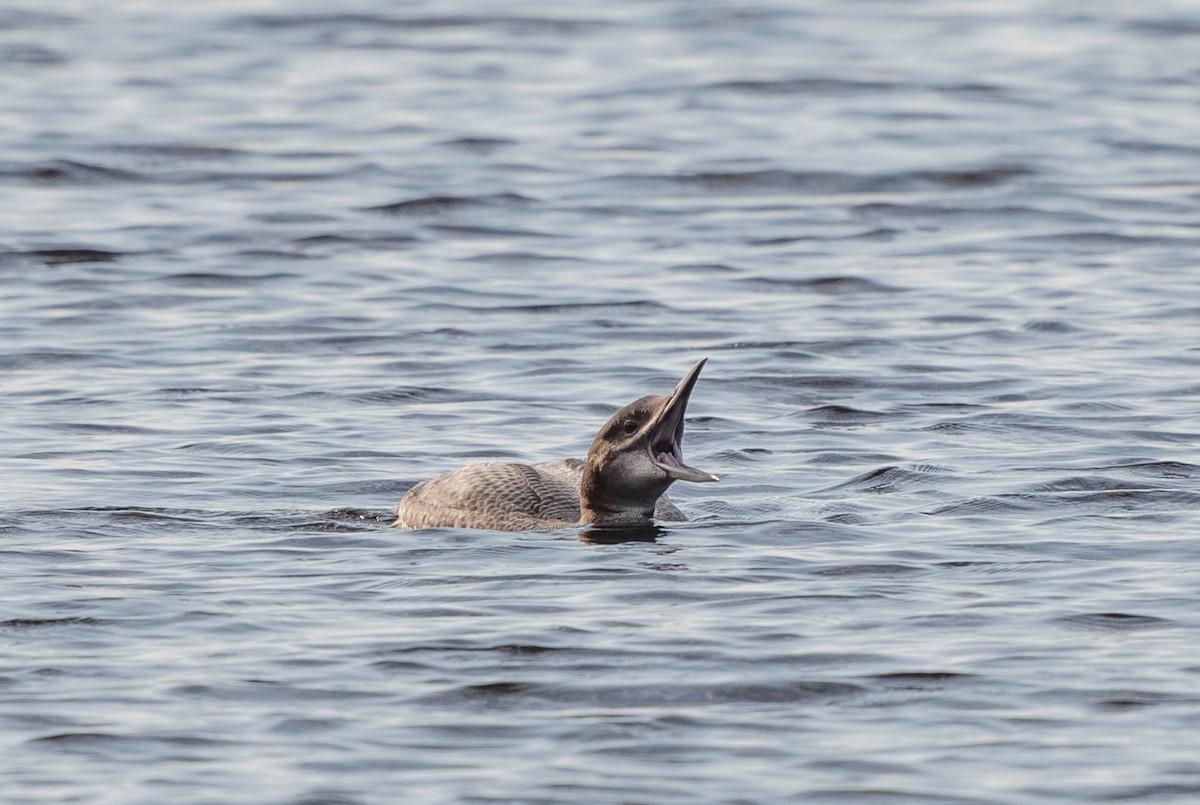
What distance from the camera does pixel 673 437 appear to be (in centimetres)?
1150

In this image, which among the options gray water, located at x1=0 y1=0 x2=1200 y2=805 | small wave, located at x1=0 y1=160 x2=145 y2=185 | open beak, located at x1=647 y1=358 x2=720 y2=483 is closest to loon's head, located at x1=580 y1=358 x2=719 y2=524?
open beak, located at x1=647 y1=358 x2=720 y2=483

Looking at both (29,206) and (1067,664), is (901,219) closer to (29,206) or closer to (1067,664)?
(29,206)

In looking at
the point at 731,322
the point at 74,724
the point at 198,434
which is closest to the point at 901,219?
the point at 731,322

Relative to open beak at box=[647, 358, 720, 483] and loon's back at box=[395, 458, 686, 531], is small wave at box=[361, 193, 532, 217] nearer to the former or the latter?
loon's back at box=[395, 458, 686, 531]

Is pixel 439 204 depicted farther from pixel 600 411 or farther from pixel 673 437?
pixel 673 437

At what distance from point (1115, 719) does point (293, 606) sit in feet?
11.2

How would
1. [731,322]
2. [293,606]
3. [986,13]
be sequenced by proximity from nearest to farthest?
[293,606] → [731,322] → [986,13]

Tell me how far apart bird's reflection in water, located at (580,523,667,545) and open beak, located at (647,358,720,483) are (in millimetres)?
350

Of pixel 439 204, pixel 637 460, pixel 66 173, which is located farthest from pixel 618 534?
pixel 66 173

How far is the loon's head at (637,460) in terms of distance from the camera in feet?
37.3

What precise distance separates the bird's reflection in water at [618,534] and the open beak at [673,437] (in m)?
0.35

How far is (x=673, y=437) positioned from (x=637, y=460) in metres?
0.20

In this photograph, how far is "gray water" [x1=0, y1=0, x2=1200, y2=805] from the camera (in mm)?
8500

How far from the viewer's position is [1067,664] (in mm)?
9180
